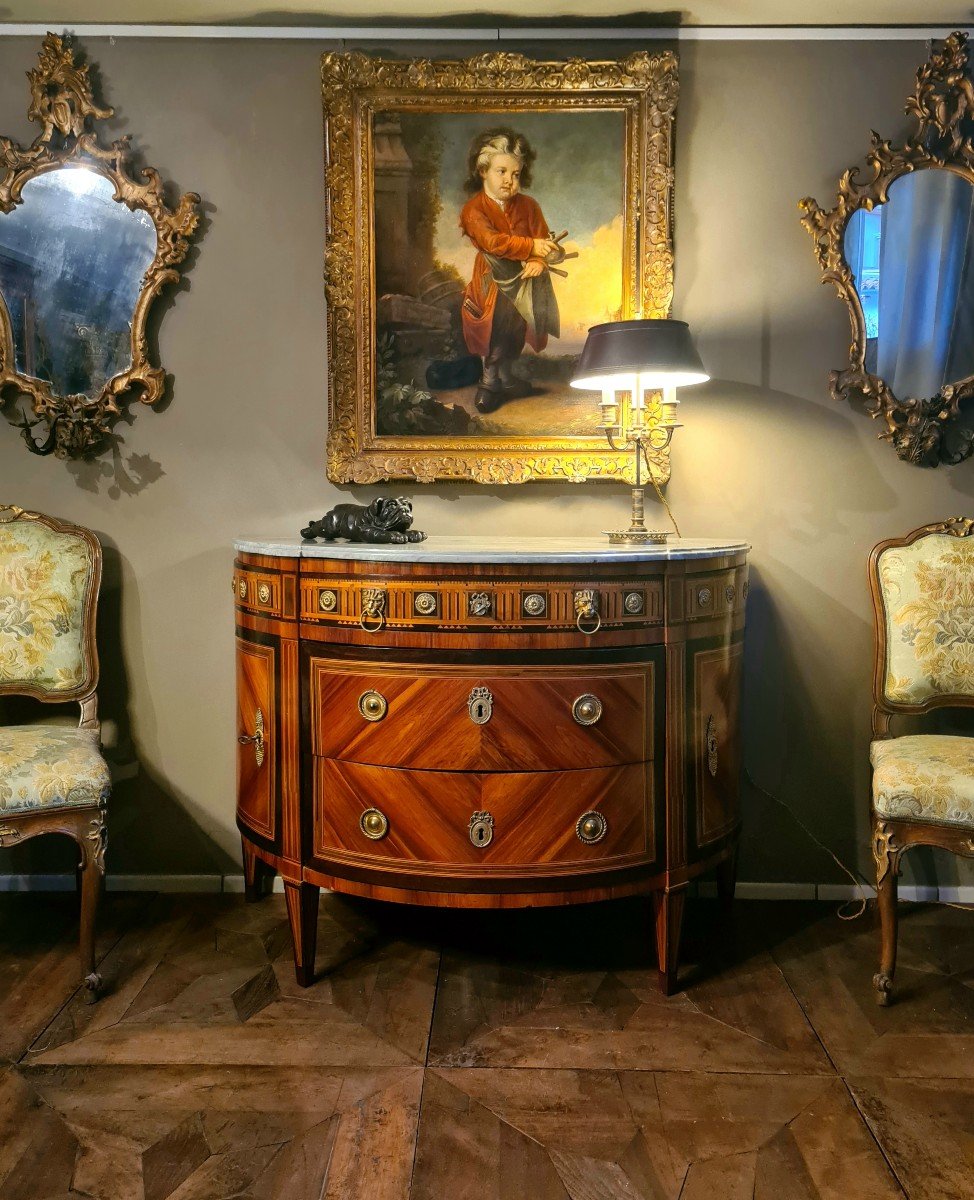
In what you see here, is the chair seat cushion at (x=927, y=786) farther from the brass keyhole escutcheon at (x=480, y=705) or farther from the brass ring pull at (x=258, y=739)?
the brass ring pull at (x=258, y=739)

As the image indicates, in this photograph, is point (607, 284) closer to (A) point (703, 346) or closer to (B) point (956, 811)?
(A) point (703, 346)

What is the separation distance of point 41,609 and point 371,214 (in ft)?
4.76

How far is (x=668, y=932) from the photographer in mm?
2281

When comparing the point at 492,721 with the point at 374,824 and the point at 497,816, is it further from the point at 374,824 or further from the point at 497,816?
the point at 374,824

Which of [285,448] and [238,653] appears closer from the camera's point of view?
[238,653]

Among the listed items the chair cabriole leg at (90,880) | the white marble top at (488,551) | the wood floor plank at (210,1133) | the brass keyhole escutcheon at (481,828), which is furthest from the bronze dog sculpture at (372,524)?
the wood floor plank at (210,1133)

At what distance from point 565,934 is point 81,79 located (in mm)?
2755

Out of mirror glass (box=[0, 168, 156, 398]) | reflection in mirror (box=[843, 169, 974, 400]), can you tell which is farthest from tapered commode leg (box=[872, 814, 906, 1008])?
mirror glass (box=[0, 168, 156, 398])

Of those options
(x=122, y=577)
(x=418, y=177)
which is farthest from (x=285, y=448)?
(x=418, y=177)

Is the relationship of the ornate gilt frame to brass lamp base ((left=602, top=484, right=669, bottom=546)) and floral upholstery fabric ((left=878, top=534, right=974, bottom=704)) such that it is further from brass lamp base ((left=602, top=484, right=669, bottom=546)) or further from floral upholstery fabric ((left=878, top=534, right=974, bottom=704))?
floral upholstery fabric ((left=878, top=534, right=974, bottom=704))

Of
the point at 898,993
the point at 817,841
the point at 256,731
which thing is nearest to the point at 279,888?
the point at 256,731

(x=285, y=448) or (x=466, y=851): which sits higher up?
(x=285, y=448)

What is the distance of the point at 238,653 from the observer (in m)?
2.54

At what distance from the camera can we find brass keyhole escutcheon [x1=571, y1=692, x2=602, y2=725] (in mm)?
2158
